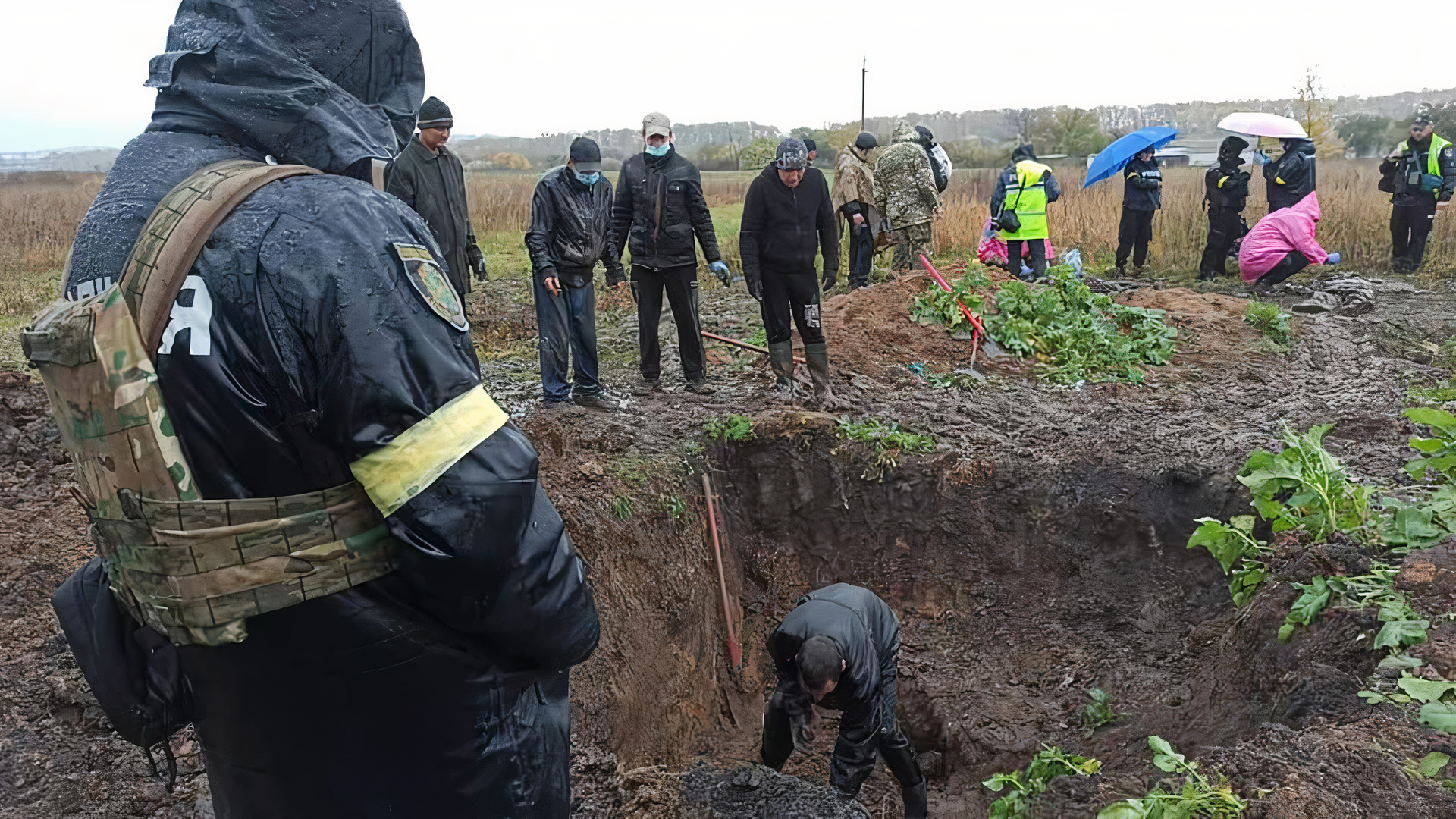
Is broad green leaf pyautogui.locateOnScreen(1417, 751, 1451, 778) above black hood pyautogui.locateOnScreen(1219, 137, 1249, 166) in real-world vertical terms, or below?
below

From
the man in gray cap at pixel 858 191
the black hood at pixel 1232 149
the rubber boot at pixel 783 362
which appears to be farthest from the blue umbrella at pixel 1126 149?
the rubber boot at pixel 783 362

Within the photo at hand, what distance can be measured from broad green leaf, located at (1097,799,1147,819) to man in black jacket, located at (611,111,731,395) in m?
4.36

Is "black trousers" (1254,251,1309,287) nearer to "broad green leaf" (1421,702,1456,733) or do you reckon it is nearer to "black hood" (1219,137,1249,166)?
"black hood" (1219,137,1249,166)

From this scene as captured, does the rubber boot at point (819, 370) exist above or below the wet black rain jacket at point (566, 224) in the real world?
below

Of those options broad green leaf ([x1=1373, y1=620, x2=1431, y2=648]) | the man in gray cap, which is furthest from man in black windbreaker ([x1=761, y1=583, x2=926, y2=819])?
the man in gray cap

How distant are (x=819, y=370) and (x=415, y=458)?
223 inches

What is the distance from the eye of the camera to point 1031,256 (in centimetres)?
998

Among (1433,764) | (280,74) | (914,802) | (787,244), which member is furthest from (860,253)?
(280,74)

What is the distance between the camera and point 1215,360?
773 centimetres

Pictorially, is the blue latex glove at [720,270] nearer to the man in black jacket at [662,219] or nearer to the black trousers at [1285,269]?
the man in black jacket at [662,219]

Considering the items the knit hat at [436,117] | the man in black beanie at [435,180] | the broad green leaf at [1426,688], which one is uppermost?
the knit hat at [436,117]

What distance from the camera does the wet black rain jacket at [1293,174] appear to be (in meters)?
9.50

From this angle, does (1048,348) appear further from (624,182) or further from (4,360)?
(4,360)

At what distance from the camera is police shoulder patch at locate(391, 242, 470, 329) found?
4.38 ft
